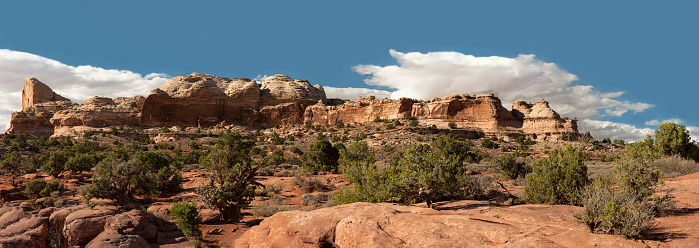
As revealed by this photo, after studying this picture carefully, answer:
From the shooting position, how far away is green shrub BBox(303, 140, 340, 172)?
26.1 meters

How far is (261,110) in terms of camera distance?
72.8m

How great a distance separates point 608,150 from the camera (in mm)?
44625

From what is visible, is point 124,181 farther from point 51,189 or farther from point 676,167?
point 676,167

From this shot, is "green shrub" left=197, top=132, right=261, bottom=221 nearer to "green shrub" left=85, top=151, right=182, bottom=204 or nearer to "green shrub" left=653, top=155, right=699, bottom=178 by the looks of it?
"green shrub" left=85, top=151, right=182, bottom=204

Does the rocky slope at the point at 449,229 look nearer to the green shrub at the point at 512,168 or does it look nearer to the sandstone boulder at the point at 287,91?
the green shrub at the point at 512,168

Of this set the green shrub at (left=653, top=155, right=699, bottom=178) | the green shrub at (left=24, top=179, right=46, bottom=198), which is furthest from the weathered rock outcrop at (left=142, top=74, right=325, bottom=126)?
the green shrub at (left=653, top=155, right=699, bottom=178)

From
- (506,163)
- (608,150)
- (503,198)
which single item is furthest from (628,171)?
(608,150)

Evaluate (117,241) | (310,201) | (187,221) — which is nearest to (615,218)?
(187,221)

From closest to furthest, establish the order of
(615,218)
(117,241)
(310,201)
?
(615,218) → (117,241) → (310,201)

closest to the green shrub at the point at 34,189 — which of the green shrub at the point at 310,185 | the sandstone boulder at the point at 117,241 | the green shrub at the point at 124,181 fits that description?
the green shrub at the point at 124,181

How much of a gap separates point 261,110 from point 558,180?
67122 millimetres

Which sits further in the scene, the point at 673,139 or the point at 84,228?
the point at 673,139

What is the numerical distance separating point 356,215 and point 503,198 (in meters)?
5.93

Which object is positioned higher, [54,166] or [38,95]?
[38,95]
